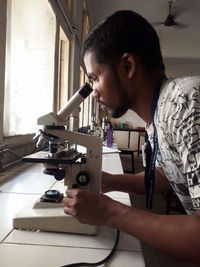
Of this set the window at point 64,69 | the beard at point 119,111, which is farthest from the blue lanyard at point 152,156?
the window at point 64,69

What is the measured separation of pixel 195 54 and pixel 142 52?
262 inches

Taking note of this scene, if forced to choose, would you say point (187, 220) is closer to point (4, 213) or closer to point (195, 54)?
point (4, 213)

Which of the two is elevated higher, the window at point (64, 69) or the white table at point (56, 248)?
the window at point (64, 69)

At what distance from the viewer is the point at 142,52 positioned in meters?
0.91

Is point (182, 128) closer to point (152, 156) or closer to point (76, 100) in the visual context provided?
point (152, 156)

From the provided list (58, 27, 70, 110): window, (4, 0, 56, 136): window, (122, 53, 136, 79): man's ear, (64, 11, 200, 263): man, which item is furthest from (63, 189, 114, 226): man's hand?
(58, 27, 70, 110): window

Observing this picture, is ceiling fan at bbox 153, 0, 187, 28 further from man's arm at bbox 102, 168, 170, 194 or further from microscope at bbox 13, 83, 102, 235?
microscope at bbox 13, 83, 102, 235

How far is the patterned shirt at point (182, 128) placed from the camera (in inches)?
25.7

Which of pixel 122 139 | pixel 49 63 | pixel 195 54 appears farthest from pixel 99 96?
pixel 122 139

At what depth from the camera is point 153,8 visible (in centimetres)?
479

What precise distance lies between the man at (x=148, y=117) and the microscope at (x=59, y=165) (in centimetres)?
8

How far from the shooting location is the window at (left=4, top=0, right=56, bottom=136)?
5.44ft

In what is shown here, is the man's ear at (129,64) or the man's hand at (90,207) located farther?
the man's ear at (129,64)

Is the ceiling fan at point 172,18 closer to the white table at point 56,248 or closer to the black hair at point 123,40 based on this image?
the black hair at point 123,40
